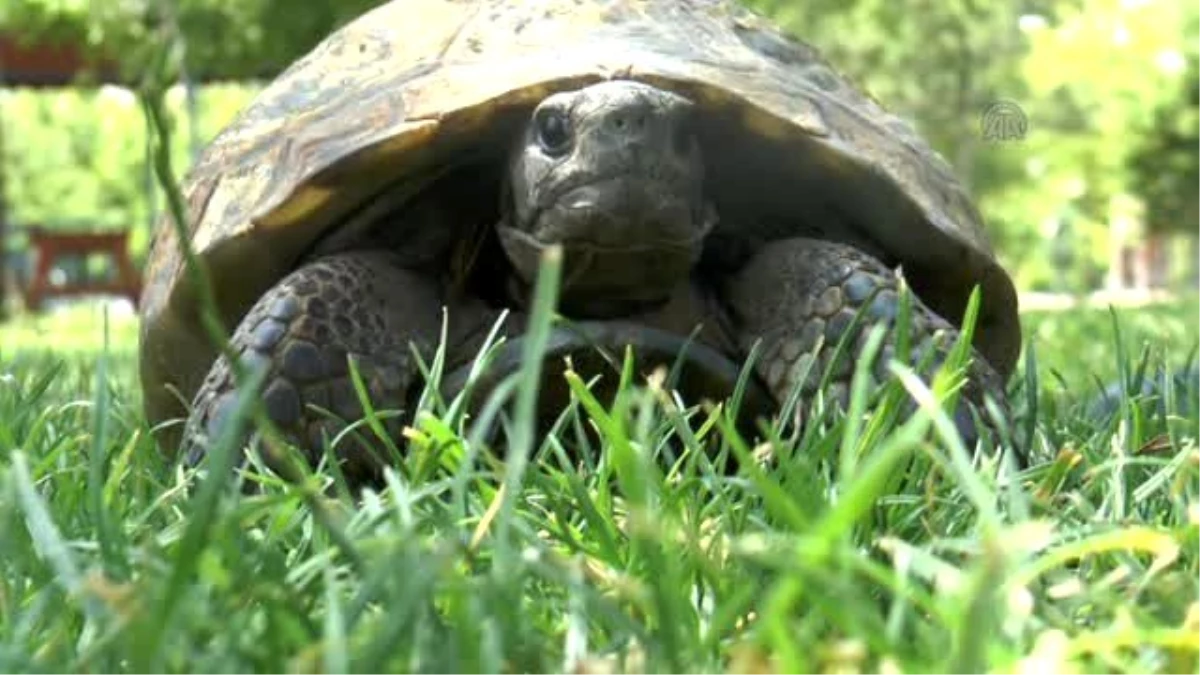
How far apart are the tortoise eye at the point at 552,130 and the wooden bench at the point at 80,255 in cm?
1299

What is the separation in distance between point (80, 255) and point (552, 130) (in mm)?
14899

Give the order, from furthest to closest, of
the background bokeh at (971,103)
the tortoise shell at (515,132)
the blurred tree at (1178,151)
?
1. the blurred tree at (1178,151)
2. the background bokeh at (971,103)
3. the tortoise shell at (515,132)

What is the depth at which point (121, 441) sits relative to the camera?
5.94 ft

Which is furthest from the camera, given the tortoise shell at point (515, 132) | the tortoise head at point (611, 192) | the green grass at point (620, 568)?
the tortoise shell at point (515, 132)

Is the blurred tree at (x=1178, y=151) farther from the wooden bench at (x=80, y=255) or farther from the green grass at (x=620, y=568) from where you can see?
the green grass at (x=620, y=568)

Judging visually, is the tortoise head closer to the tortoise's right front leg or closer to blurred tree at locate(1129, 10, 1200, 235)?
the tortoise's right front leg

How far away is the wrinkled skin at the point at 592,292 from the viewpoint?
1.59 m

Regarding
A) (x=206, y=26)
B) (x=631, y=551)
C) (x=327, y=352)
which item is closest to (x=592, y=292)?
(x=327, y=352)

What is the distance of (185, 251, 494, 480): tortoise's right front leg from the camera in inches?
63.4

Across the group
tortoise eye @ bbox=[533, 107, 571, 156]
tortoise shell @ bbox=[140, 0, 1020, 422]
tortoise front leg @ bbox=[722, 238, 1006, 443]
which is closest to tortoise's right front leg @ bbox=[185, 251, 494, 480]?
tortoise shell @ bbox=[140, 0, 1020, 422]

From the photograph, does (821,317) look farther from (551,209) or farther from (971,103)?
(971,103)

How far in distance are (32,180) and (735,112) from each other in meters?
29.1

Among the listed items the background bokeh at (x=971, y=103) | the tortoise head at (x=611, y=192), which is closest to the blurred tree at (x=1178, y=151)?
the background bokeh at (x=971, y=103)

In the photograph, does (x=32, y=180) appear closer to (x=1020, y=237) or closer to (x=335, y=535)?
(x=1020, y=237)
